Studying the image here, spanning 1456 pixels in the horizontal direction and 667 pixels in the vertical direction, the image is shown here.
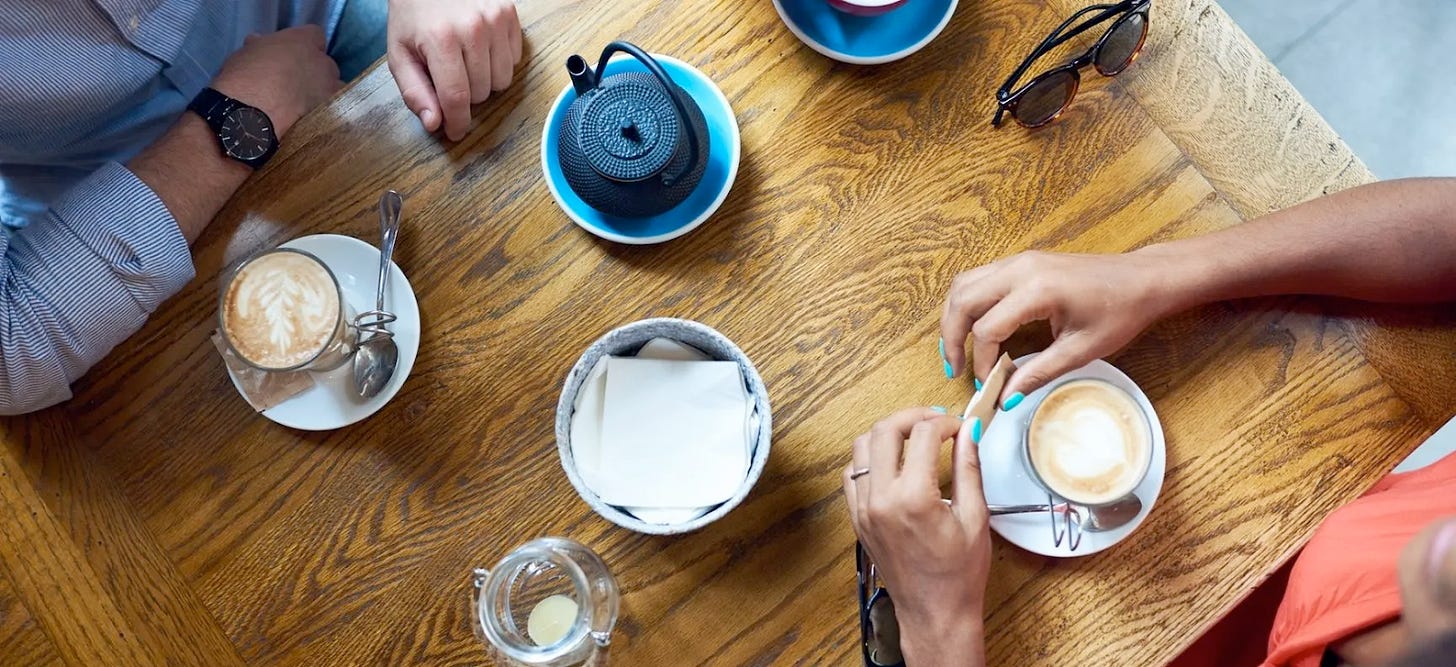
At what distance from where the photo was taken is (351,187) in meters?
1.24

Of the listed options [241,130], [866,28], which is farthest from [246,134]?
[866,28]

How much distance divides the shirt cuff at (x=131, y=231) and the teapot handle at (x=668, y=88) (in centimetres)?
57

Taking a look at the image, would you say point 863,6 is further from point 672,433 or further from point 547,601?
point 547,601

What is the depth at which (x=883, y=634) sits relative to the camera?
1162mm

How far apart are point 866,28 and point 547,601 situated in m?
0.84

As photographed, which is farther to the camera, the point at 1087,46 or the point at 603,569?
the point at 1087,46

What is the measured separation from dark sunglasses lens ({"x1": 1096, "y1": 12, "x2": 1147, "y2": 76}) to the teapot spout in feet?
2.12

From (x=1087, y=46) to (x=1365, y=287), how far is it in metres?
0.46

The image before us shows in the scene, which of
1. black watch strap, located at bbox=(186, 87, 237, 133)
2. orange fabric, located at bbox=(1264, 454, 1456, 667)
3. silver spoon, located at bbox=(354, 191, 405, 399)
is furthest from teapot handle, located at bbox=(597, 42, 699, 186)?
orange fabric, located at bbox=(1264, 454, 1456, 667)

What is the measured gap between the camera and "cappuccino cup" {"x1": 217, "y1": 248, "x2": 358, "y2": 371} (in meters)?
1.12

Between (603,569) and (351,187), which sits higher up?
(351,187)

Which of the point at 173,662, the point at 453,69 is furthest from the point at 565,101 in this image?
the point at 173,662

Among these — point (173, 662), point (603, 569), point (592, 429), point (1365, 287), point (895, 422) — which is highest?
point (173, 662)

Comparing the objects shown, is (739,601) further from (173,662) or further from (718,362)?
(173,662)
